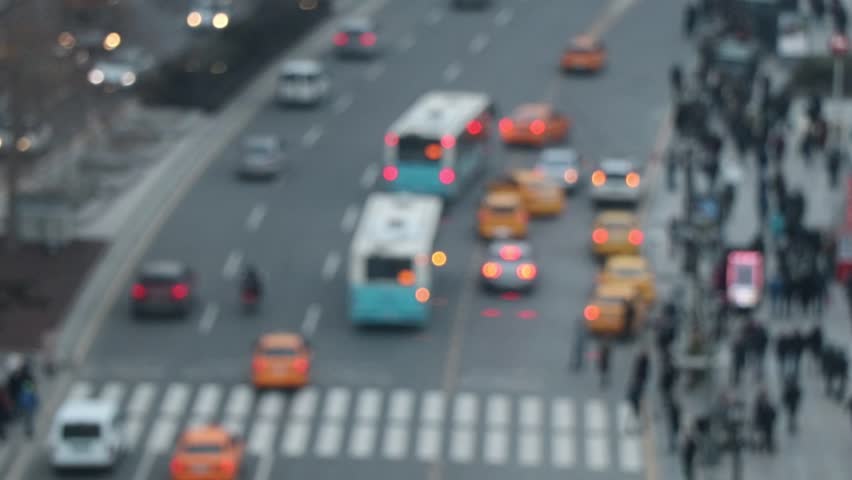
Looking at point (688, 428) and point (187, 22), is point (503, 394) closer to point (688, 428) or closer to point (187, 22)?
point (688, 428)

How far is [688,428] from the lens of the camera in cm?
6862

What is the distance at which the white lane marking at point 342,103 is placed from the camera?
99438 millimetres

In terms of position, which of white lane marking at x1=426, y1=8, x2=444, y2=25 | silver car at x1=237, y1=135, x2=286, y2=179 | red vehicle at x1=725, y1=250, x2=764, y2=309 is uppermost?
red vehicle at x1=725, y1=250, x2=764, y2=309

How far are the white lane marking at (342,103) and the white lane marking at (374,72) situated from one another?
2.92 meters

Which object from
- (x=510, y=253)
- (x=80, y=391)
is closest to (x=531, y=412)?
(x=510, y=253)

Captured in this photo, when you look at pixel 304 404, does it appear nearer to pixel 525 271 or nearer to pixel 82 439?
pixel 82 439

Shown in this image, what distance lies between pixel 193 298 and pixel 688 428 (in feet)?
54.5

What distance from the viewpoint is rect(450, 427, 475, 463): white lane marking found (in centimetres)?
6794

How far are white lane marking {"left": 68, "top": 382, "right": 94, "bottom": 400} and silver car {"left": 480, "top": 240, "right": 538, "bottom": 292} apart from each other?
12.7m

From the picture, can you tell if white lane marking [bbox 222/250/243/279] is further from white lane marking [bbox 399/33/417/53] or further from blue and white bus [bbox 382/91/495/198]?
white lane marking [bbox 399/33/417/53]

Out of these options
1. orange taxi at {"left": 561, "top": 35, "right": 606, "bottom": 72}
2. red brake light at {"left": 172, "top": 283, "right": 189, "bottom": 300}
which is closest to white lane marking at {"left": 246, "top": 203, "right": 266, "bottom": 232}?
red brake light at {"left": 172, "top": 283, "right": 189, "bottom": 300}

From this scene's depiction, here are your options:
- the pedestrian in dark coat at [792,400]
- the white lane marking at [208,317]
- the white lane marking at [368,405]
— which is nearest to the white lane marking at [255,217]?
the white lane marking at [208,317]

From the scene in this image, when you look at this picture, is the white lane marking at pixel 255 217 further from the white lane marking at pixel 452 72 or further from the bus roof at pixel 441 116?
the white lane marking at pixel 452 72

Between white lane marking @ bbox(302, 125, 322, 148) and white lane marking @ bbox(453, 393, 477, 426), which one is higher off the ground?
white lane marking @ bbox(453, 393, 477, 426)
